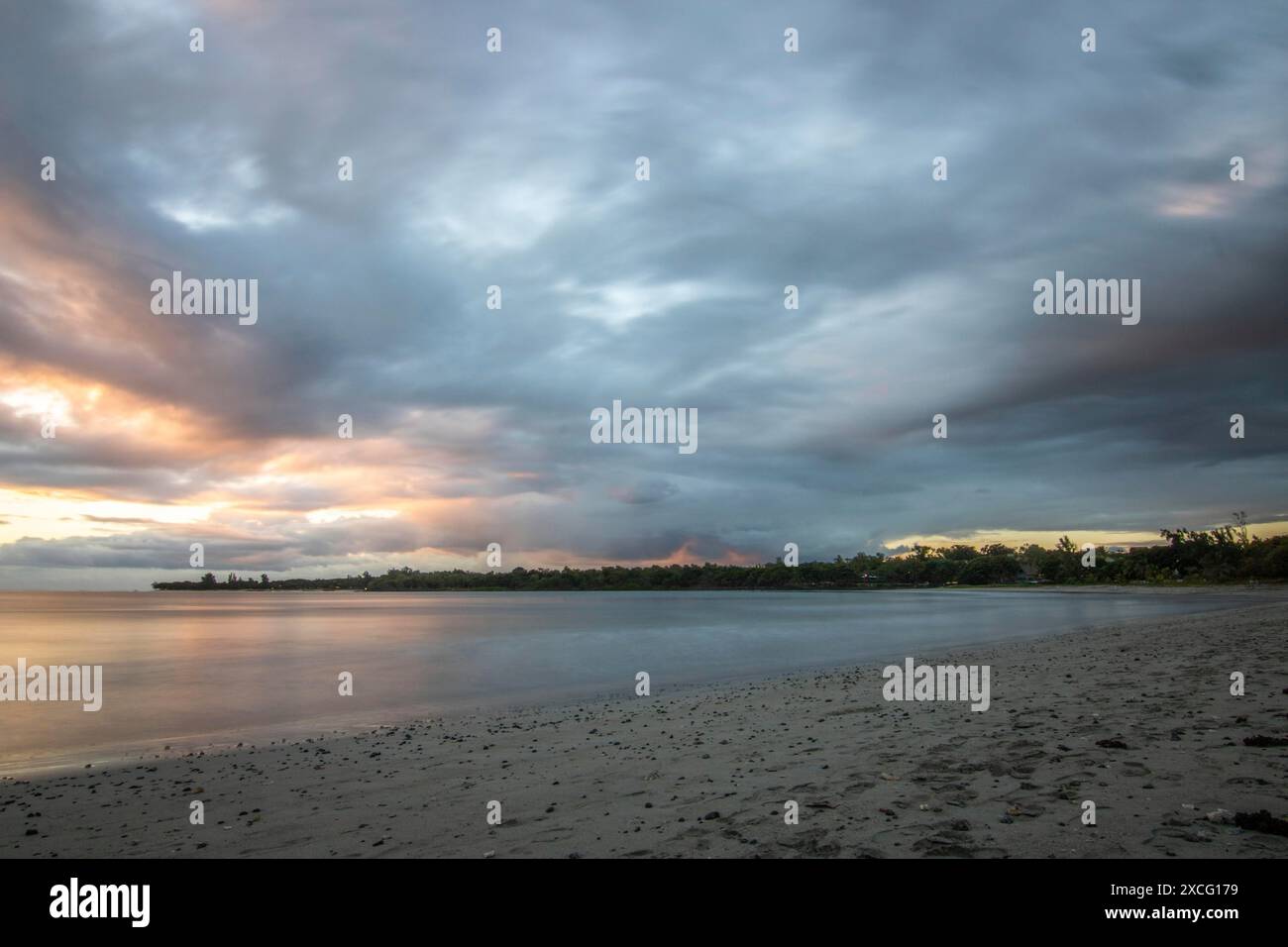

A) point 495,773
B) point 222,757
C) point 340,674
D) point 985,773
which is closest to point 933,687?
point 985,773

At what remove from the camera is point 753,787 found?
9.05 m

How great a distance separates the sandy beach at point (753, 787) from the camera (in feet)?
22.6

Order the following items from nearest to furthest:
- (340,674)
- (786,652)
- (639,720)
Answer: (639,720) < (340,674) < (786,652)

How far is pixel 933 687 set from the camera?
690 inches

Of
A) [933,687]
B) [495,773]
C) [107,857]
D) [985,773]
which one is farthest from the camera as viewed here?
[933,687]

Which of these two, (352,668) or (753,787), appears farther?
(352,668)

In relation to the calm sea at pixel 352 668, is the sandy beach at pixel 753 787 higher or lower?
higher

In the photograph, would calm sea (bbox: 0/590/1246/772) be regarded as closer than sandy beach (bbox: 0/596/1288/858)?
No

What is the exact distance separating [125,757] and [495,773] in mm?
9848

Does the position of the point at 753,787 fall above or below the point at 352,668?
above

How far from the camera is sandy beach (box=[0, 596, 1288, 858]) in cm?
689

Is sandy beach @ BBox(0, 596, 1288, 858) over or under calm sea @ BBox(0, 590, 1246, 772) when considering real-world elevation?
over

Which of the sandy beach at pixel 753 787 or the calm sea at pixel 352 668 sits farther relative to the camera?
the calm sea at pixel 352 668

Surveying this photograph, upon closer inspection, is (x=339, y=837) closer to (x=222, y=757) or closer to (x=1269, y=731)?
(x=222, y=757)
